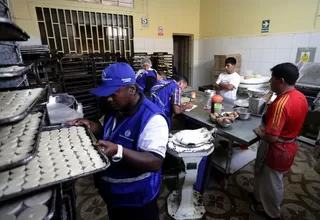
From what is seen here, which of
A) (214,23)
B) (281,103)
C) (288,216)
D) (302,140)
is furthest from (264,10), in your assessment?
(288,216)

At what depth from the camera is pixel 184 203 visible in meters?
1.99

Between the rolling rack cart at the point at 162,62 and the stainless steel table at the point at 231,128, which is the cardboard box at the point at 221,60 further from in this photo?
the stainless steel table at the point at 231,128

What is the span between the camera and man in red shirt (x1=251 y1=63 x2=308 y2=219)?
5.15ft

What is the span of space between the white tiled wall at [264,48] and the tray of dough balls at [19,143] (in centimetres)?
444

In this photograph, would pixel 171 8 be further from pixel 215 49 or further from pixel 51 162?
pixel 51 162

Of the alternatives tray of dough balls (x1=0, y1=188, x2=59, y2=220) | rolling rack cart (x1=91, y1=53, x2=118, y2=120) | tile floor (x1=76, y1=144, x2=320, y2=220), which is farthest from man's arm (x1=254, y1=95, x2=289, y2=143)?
rolling rack cart (x1=91, y1=53, x2=118, y2=120)

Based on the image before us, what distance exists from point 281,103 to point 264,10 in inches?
138

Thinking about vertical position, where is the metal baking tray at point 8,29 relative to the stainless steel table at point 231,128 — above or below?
above

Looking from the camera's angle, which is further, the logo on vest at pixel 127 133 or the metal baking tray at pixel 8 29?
the logo on vest at pixel 127 133

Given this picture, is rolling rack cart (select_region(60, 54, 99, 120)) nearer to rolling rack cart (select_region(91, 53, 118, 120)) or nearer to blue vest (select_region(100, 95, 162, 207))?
rolling rack cart (select_region(91, 53, 118, 120))

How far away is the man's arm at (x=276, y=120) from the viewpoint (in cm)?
155

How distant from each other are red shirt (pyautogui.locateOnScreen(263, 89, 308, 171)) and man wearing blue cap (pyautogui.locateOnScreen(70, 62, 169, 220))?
104 centimetres

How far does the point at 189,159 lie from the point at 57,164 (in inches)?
45.7

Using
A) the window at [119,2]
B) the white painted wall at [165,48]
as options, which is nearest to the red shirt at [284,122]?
the white painted wall at [165,48]
